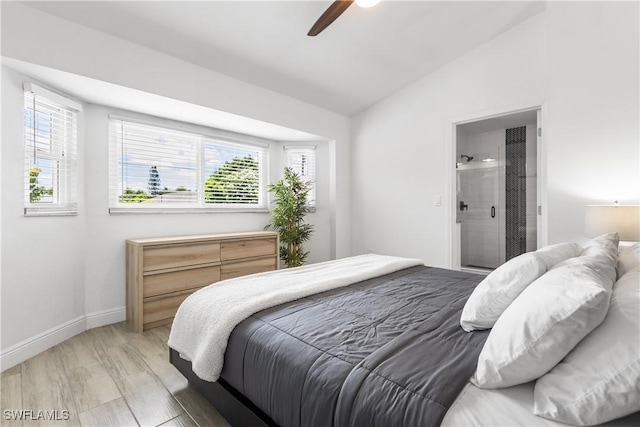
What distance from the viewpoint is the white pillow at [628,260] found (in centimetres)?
134

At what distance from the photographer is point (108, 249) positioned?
9.62ft

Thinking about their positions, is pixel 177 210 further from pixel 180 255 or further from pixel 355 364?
pixel 355 364

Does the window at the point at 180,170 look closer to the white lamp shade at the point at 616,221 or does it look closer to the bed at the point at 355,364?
the bed at the point at 355,364

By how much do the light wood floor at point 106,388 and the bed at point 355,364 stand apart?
163 millimetres

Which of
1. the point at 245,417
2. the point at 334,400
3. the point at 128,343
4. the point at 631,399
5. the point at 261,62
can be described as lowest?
the point at 128,343

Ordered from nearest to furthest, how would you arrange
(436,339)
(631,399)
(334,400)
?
(631,399)
(334,400)
(436,339)

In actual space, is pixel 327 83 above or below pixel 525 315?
above

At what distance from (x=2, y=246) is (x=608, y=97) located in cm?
472

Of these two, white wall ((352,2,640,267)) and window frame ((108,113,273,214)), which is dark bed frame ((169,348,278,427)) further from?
white wall ((352,2,640,267))

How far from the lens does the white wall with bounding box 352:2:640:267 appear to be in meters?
2.50

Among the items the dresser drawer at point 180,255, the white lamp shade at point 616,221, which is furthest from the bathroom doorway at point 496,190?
the dresser drawer at point 180,255

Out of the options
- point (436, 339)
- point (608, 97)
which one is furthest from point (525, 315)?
point (608, 97)

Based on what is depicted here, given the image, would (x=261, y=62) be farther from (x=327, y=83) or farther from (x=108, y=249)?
(x=108, y=249)

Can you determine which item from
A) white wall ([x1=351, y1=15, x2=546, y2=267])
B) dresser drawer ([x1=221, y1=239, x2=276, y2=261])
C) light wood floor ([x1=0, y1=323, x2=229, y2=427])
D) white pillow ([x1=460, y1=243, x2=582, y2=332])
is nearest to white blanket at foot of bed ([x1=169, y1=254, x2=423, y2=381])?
light wood floor ([x1=0, y1=323, x2=229, y2=427])
